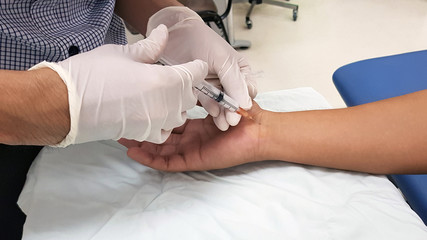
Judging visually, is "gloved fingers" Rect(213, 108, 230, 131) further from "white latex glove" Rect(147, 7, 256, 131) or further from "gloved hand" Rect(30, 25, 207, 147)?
"gloved hand" Rect(30, 25, 207, 147)

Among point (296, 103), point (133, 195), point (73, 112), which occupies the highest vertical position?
point (73, 112)

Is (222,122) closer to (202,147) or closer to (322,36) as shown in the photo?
(202,147)

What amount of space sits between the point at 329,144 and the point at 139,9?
2.34 ft

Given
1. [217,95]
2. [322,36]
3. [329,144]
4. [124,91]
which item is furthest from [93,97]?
[322,36]

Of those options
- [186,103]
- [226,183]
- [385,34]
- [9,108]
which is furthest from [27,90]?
[385,34]

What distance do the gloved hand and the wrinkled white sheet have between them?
0.48 ft

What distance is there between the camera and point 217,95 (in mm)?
768

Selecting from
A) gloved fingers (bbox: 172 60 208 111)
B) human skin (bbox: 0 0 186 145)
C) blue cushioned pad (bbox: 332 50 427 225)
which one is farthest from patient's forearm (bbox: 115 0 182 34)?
blue cushioned pad (bbox: 332 50 427 225)

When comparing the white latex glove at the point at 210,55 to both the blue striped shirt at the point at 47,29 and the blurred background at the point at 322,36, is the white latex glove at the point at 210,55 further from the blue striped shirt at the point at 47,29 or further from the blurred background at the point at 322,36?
the blurred background at the point at 322,36

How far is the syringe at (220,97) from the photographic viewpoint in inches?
30.1

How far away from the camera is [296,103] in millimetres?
1009

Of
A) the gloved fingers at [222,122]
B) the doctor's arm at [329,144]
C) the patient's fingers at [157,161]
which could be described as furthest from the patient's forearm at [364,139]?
the patient's fingers at [157,161]

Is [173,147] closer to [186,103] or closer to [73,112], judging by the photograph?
[186,103]

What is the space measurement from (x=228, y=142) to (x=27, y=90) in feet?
1.48
